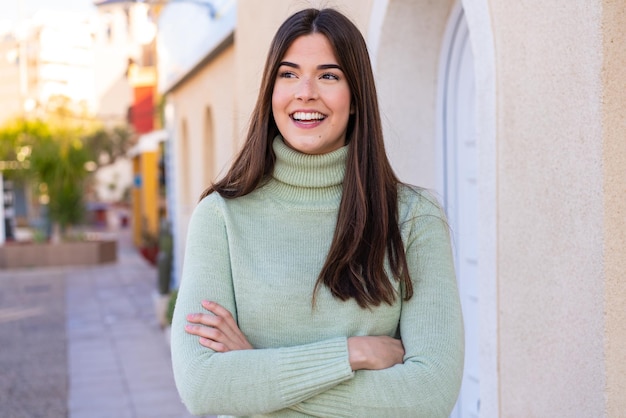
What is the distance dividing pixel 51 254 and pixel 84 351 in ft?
33.8

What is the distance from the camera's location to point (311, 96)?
2004mm

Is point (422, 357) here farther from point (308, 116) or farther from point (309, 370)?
point (308, 116)

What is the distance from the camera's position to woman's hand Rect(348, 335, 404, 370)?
186 centimetres

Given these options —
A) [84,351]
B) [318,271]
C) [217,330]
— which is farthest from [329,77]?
[84,351]

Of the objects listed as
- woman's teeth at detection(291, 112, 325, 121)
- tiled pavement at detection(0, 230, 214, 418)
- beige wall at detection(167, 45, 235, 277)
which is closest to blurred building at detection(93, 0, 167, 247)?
tiled pavement at detection(0, 230, 214, 418)

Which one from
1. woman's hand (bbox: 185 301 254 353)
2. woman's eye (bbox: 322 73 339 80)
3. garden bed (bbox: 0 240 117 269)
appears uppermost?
woman's eye (bbox: 322 73 339 80)

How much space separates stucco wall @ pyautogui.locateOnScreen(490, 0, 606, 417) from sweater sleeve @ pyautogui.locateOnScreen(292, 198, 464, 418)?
84cm

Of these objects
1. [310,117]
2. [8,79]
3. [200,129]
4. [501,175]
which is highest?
[8,79]

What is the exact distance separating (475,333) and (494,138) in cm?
129

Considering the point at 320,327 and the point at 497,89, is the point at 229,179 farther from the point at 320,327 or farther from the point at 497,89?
the point at 497,89

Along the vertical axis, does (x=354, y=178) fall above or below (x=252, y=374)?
above

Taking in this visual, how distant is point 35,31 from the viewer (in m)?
57.9

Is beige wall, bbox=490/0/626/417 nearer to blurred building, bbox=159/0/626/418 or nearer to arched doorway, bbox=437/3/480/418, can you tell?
blurred building, bbox=159/0/626/418

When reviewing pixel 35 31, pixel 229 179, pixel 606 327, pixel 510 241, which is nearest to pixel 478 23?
pixel 510 241
